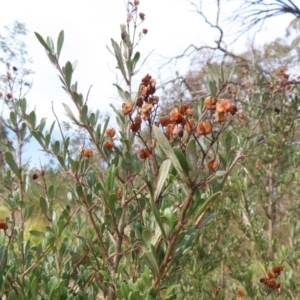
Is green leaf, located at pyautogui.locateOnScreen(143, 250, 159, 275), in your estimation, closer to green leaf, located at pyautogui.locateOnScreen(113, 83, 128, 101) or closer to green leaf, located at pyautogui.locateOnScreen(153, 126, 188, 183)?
green leaf, located at pyautogui.locateOnScreen(153, 126, 188, 183)

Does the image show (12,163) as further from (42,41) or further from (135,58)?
(135,58)

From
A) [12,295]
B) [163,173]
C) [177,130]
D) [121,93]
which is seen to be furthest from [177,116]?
[12,295]

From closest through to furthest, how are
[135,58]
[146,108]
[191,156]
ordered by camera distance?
[191,156]
[146,108]
[135,58]

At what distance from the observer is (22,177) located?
1707 mm

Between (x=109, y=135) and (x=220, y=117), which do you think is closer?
(x=220, y=117)

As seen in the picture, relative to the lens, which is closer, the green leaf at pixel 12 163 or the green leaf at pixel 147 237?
the green leaf at pixel 147 237

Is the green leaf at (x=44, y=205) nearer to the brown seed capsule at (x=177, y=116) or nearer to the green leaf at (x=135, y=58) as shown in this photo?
the green leaf at (x=135, y=58)

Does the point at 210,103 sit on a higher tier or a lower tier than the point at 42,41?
lower

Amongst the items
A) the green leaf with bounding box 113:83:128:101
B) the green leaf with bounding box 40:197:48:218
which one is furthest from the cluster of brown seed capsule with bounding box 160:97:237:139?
the green leaf with bounding box 40:197:48:218

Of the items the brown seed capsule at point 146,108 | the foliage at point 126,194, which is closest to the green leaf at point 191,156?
the foliage at point 126,194

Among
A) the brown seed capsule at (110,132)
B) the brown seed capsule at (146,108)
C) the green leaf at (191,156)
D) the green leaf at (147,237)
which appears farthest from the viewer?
the brown seed capsule at (110,132)

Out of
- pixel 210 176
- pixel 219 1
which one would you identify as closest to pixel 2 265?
pixel 210 176

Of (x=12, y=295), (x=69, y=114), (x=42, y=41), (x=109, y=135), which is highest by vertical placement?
(x=42, y=41)

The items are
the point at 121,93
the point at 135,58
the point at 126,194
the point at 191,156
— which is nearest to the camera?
the point at 191,156
